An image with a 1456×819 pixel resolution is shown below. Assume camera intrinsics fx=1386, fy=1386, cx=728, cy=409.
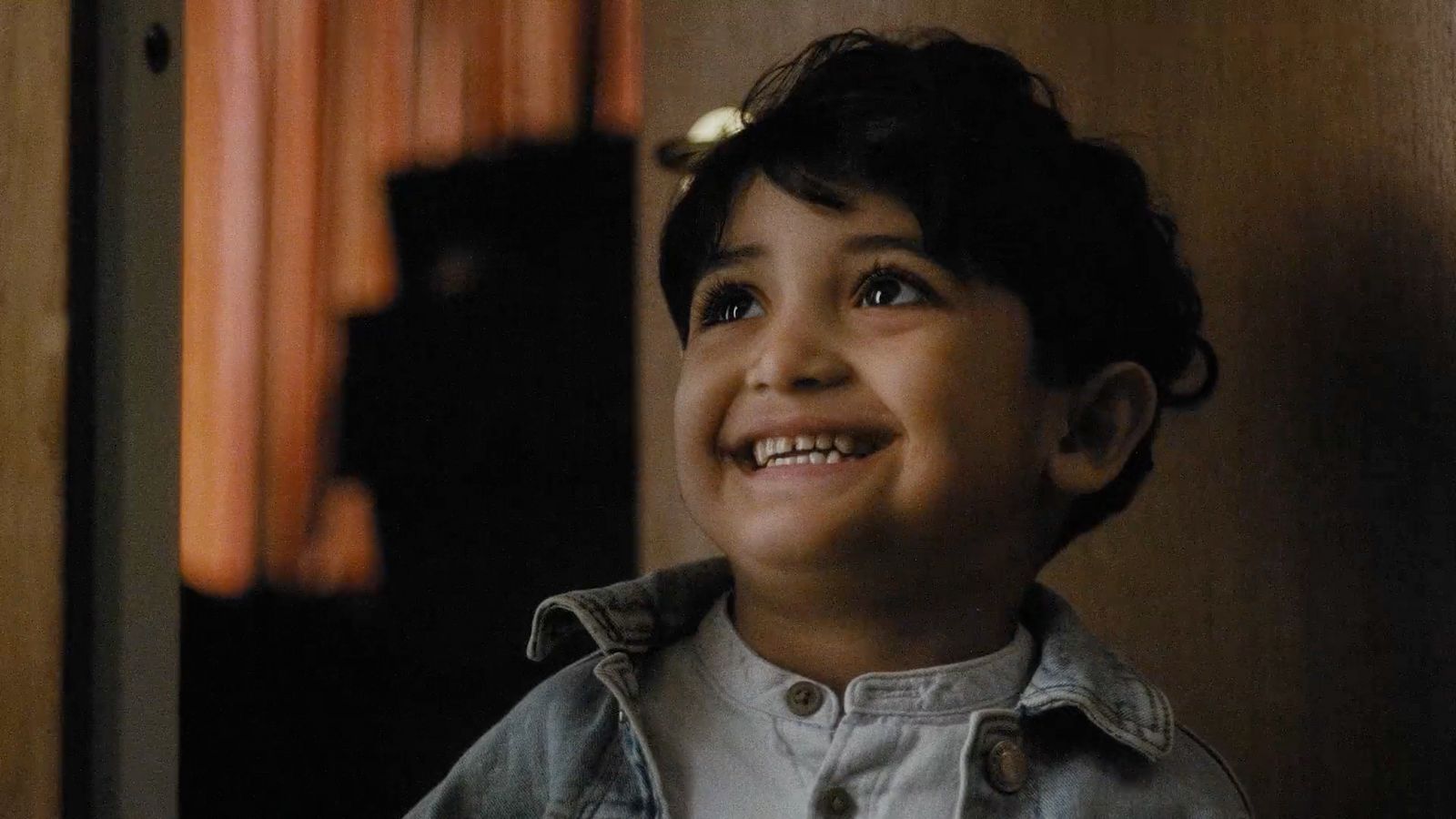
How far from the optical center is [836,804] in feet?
2.38

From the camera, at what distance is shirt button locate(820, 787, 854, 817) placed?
0.72 metres

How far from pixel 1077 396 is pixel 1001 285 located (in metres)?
0.09

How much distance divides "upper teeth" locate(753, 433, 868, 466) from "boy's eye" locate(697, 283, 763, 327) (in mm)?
92

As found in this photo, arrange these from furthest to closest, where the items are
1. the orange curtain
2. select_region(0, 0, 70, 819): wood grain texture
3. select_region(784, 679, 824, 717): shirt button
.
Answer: the orange curtain, select_region(784, 679, 824, 717): shirt button, select_region(0, 0, 70, 819): wood grain texture

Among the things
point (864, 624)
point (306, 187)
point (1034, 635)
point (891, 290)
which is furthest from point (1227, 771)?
point (306, 187)

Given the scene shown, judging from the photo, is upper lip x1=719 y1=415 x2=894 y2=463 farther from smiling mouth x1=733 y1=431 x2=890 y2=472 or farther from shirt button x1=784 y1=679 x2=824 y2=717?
shirt button x1=784 y1=679 x2=824 y2=717

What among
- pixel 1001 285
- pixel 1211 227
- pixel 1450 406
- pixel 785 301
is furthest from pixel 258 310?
pixel 1450 406

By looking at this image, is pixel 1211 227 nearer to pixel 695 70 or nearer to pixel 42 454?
pixel 695 70

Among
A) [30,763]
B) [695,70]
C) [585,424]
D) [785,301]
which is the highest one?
[695,70]

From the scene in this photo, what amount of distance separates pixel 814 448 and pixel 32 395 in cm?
39

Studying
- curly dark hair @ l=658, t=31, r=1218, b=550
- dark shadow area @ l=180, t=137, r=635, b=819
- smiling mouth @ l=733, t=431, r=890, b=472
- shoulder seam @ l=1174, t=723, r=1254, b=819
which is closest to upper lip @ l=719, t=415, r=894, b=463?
smiling mouth @ l=733, t=431, r=890, b=472

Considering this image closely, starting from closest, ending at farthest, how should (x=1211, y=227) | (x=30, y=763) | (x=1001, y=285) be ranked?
(x=30, y=763) → (x=1001, y=285) → (x=1211, y=227)

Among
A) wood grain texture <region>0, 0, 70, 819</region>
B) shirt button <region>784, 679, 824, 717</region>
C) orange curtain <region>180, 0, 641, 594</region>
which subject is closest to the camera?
wood grain texture <region>0, 0, 70, 819</region>

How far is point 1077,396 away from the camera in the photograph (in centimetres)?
82
